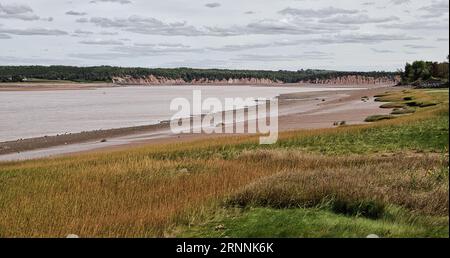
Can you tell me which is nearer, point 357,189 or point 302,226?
point 302,226

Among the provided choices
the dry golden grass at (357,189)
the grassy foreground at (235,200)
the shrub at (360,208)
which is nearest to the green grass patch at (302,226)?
the grassy foreground at (235,200)

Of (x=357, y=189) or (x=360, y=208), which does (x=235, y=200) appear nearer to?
(x=357, y=189)

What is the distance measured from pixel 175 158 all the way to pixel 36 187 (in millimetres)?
8812

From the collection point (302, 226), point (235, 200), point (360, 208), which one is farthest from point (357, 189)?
point (235, 200)

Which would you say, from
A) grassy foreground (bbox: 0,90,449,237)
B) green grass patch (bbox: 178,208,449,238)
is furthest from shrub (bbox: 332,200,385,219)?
green grass patch (bbox: 178,208,449,238)

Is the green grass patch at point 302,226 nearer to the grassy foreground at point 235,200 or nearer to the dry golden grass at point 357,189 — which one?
the grassy foreground at point 235,200

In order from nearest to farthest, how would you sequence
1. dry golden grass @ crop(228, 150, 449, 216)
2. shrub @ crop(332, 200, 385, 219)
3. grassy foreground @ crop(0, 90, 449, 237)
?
grassy foreground @ crop(0, 90, 449, 237)
shrub @ crop(332, 200, 385, 219)
dry golden grass @ crop(228, 150, 449, 216)

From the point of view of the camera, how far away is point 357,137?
96.0 feet

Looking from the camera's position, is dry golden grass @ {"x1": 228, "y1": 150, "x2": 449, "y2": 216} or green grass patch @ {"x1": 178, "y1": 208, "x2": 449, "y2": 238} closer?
green grass patch @ {"x1": 178, "y1": 208, "x2": 449, "y2": 238}

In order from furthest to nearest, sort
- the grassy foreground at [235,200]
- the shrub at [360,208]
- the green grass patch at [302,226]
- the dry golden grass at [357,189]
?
the dry golden grass at [357,189] → the shrub at [360,208] → the grassy foreground at [235,200] → the green grass patch at [302,226]

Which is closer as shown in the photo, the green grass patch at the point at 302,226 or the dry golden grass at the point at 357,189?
the green grass patch at the point at 302,226

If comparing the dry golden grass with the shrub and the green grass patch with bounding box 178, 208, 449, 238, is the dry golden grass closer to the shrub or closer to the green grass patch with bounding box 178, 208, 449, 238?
the shrub

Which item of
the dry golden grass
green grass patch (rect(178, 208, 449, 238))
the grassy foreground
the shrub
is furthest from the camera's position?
the dry golden grass
